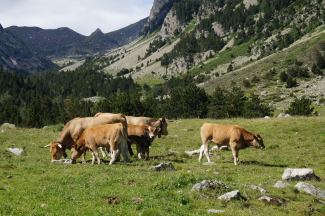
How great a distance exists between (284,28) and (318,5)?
2669 cm

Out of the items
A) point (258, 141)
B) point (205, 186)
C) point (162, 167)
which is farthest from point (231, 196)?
point (258, 141)

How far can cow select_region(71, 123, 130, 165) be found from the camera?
1412cm

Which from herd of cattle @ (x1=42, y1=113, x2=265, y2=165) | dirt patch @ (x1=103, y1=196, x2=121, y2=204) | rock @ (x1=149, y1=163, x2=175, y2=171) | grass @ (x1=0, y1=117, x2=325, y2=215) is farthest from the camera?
herd of cattle @ (x1=42, y1=113, x2=265, y2=165)

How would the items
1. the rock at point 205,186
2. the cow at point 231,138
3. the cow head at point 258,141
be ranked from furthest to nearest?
the cow head at point 258,141 → the cow at point 231,138 → the rock at point 205,186

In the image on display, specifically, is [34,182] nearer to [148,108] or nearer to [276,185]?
[276,185]

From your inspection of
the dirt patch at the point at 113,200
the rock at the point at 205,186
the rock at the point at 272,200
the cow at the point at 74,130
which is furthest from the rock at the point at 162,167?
the cow at the point at 74,130

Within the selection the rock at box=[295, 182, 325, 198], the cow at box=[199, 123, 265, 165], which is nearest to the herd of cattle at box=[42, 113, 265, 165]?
the cow at box=[199, 123, 265, 165]

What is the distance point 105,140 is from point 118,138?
3.06 feet

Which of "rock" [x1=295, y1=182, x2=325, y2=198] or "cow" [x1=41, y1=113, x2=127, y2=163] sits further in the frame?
"cow" [x1=41, y1=113, x2=127, y2=163]

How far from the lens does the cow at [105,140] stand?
14.1 metres

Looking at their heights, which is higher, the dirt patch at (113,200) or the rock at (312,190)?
the dirt patch at (113,200)

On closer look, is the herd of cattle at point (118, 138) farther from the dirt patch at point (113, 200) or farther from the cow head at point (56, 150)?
the dirt patch at point (113, 200)

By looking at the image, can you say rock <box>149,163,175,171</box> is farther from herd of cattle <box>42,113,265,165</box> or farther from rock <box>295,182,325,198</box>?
rock <box>295,182,325,198</box>

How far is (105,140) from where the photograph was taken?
14.3 m
